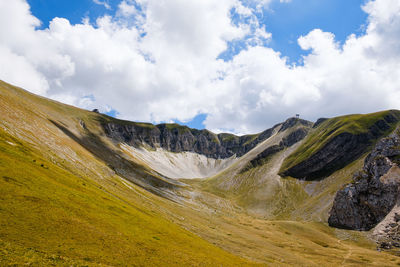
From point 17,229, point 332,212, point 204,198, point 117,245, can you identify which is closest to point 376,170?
point 332,212

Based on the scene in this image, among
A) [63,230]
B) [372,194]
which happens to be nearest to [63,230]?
[63,230]

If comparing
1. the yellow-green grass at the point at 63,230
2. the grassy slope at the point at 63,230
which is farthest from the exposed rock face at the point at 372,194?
the yellow-green grass at the point at 63,230

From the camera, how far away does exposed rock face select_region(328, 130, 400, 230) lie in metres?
152

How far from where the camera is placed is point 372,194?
161m

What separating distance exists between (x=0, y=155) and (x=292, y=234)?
468 feet

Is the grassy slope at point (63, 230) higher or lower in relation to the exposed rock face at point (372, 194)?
lower

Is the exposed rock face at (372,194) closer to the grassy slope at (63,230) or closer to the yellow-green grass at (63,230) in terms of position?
the grassy slope at (63,230)

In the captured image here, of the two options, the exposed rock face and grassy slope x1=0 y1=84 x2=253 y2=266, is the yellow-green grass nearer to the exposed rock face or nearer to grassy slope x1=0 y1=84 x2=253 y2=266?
grassy slope x1=0 y1=84 x2=253 y2=266

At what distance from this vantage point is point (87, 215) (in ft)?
108

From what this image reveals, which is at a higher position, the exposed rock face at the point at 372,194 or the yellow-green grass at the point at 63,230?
the exposed rock face at the point at 372,194

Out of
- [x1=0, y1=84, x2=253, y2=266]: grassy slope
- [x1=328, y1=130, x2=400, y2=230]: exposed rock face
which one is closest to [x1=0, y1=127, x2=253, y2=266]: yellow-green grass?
[x1=0, y1=84, x2=253, y2=266]: grassy slope

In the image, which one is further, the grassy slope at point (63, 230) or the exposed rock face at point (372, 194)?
the exposed rock face at point (372, 194)

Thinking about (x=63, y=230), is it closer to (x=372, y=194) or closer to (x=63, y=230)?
(x=63, y=230)

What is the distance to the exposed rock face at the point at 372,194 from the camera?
152 metres
